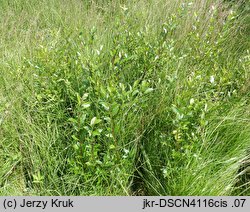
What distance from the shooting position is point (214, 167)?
1762mm

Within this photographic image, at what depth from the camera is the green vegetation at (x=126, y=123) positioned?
1.62 m

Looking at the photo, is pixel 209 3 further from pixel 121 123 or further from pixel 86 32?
pixel 121 123

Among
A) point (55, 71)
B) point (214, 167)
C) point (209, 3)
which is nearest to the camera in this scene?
point (214, 167)

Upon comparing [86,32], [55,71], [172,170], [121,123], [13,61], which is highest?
[86,32]

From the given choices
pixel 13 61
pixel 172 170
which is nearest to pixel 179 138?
pixel 172 170

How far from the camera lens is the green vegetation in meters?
1.62

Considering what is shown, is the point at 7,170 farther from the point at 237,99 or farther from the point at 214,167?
the point at 237,99

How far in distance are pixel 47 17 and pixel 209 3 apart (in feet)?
5.79

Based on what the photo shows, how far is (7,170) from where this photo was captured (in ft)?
5.87

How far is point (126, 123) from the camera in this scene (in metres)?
1.80

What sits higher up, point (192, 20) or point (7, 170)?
point (192, 20)

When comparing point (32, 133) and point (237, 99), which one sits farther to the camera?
point (237, 99)

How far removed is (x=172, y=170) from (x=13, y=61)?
168 centimetres

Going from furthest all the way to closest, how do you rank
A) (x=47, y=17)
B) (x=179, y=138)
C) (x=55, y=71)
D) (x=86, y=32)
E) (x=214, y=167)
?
(x=47, y=17)
(x=86, y=32)
(x=55, y=71)
(x=214, y=167)
(x=179, y=138)
